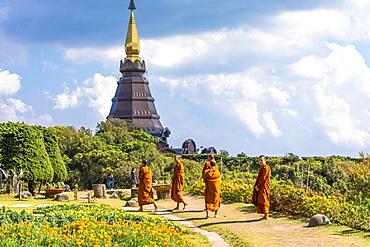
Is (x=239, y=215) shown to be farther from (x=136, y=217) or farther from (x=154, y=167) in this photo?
(x=154, y=167)

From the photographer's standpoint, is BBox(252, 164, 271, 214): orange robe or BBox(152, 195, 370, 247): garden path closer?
BBox(152, 195, 370, 247): garden path

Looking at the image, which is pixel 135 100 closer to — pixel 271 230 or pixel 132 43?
pixel 132 43

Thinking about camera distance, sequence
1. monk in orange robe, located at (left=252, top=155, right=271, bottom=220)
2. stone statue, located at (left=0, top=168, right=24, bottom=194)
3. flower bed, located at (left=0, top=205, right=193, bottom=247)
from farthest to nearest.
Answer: stone statue, located at (left=0, top=168, right=24, bottom=194), monk in orange robe, located at (left=252, top=155, right=271, bottom=220), flower bed, located at (left=0, top=205, right=193, bottom=247)

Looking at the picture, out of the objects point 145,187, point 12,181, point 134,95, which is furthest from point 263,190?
point 134,95

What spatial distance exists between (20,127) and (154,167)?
45.6 feet

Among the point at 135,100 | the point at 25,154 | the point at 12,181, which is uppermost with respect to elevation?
the point at 135,100

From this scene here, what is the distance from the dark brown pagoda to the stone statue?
122ft

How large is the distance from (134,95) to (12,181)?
39249mm

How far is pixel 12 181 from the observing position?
20.7 metres

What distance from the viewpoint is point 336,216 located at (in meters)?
12.3

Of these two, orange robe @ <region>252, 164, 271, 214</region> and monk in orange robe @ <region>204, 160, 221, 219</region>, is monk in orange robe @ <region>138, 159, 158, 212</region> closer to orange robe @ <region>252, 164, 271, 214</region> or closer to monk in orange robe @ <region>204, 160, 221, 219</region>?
monk in orange robe @ <region>204, 160, 221, 219</region>

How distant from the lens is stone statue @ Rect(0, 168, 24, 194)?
20.5 m

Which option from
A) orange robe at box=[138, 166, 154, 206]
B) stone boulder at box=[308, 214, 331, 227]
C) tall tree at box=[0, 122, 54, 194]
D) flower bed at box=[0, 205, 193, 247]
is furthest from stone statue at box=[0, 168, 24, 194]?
stone boulder at box=[308, 214, 331, 227]

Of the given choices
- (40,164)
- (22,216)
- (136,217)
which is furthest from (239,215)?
(40,164)
